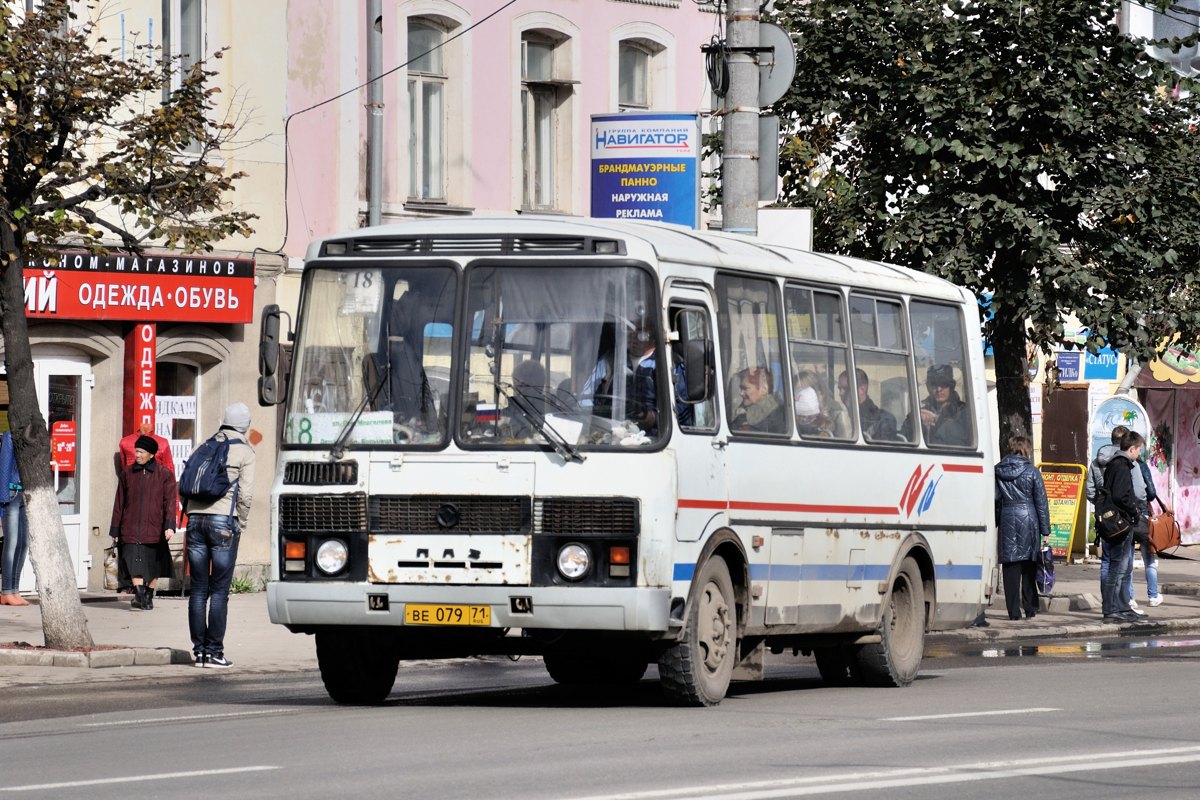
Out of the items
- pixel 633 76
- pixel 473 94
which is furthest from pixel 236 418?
pixel 633 76

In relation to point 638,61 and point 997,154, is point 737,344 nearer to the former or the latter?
point 997,154

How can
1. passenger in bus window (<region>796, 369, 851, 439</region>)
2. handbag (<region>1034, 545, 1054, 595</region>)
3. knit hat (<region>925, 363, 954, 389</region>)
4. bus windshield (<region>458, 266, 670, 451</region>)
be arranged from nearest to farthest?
1. bus windshield (<region>458, 266, 670, 451</region>)
2. passenger in bus window (<region>796, 369, 851, 439</region>)
3. knit hat (<region>925, 363, 954, 389</region>)
4. handbag (<region>1034, 545, 1054, 595</region>)

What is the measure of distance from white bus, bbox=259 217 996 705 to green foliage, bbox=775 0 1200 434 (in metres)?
8.78

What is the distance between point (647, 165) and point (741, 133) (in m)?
2.02

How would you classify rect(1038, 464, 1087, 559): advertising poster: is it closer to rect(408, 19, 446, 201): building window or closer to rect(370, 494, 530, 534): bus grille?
rect(408, 19, 446, 201): building window

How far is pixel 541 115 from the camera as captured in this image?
3141 centimetres

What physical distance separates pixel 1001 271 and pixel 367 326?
11.7 metres

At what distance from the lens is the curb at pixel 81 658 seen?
1761 cm

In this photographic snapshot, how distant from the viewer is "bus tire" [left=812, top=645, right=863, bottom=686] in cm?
1677

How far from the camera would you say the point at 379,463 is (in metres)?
13.5

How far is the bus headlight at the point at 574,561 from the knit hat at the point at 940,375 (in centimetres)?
470

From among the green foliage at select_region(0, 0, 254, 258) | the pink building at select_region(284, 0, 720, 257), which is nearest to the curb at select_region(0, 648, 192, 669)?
the green foliage at select_region(0, 0, 254, 258)

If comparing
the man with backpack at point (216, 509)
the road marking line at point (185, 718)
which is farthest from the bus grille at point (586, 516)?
A: the man with backpack at point (216, 509)

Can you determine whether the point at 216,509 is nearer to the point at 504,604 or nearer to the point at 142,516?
the point at 504,604
